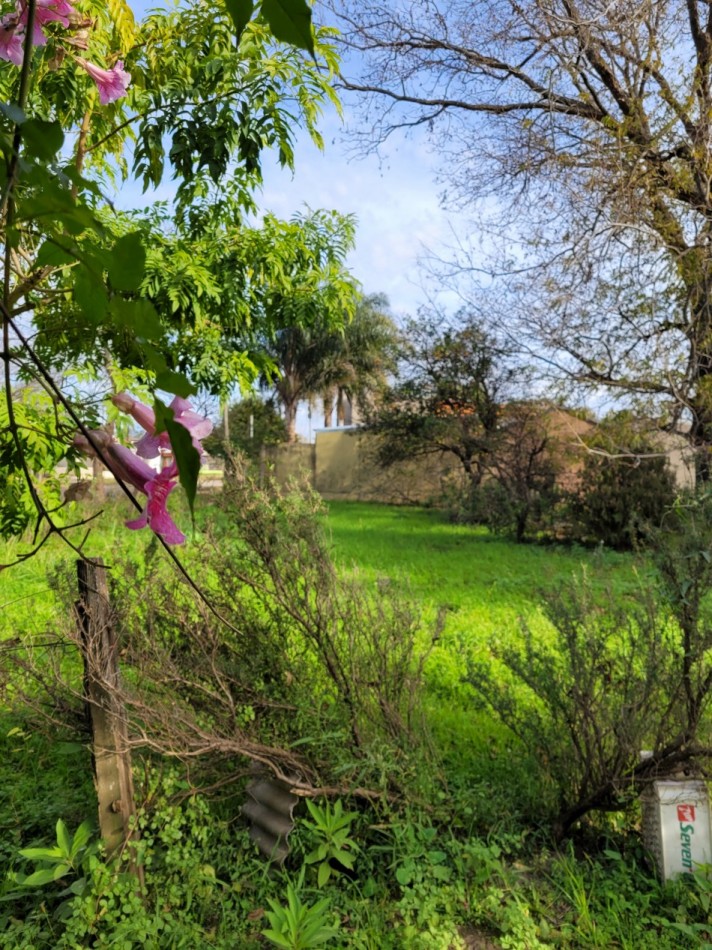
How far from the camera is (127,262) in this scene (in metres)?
0.39

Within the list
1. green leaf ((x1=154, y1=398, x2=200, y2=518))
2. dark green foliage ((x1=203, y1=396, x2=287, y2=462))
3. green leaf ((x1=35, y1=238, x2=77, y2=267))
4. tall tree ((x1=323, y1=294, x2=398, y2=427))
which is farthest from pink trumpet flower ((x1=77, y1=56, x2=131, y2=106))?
tall tree ((x1=323, y1=294, x2=398, y2=427))

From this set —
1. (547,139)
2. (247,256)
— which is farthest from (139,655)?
(547,139)

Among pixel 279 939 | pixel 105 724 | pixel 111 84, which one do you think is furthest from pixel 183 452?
pixel 105 724

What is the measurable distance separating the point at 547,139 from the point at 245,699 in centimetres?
558

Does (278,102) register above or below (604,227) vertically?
below

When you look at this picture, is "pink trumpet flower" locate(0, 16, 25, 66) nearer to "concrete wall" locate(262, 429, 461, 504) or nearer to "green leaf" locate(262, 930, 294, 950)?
"green leaf" locate(262, 930, 294, 950)

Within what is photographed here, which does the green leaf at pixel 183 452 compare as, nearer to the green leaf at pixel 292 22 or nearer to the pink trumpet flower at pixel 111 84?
the green leaf at pixel 292 22

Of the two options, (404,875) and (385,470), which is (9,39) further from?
(385,470)

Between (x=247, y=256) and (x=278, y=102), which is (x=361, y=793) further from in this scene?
(x=247, y=256)

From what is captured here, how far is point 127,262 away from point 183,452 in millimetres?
153

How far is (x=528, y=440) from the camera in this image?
35.7 ft

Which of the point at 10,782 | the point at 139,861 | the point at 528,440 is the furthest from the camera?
the point at 528,440

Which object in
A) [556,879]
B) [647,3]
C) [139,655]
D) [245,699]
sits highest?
[647,3]

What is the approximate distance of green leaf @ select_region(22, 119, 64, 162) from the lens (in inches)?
14.3
